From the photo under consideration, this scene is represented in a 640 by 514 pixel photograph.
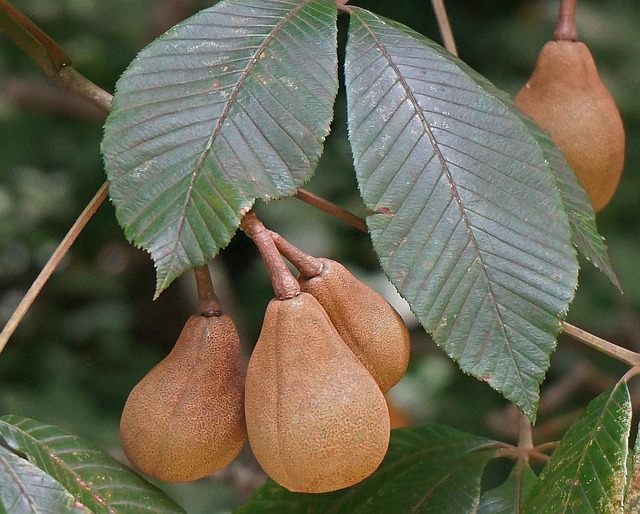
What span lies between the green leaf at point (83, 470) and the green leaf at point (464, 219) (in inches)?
9.9

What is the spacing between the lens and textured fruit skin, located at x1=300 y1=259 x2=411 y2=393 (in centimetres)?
77

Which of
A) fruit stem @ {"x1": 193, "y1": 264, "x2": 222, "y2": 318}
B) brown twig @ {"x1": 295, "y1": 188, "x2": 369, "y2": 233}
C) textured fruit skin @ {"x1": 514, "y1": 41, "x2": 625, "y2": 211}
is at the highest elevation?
textured fruit skin @ {"x1": 514, "y1": 41, "x2": 625, "y2": 211}

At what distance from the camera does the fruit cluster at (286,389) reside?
27.2 inches

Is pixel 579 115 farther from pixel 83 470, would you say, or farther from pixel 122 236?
pixel 122 236

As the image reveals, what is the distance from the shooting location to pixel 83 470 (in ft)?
2.47

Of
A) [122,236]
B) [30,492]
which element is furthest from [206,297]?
[122,236]

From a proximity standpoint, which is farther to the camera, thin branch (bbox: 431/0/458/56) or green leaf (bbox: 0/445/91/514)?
thin branch (bbox: 431/0/458/56)

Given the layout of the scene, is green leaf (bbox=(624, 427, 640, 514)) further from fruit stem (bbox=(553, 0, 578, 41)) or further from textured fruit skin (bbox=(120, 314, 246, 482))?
fruit stem (bbox=(553, 0, 578, 41))

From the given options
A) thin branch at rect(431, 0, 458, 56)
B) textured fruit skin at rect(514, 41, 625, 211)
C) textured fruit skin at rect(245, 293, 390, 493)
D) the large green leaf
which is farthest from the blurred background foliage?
textured fruit skin at rect(245, 293, 390, 493)

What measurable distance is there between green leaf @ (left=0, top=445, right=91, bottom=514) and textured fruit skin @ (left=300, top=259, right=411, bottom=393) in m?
0.23

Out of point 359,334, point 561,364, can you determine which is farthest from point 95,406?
point 359,334

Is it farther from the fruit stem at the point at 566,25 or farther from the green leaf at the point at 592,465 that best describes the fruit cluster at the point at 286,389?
the fruit stem at the point at 566,25

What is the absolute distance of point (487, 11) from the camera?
204 cm

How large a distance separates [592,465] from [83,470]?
0.39m
